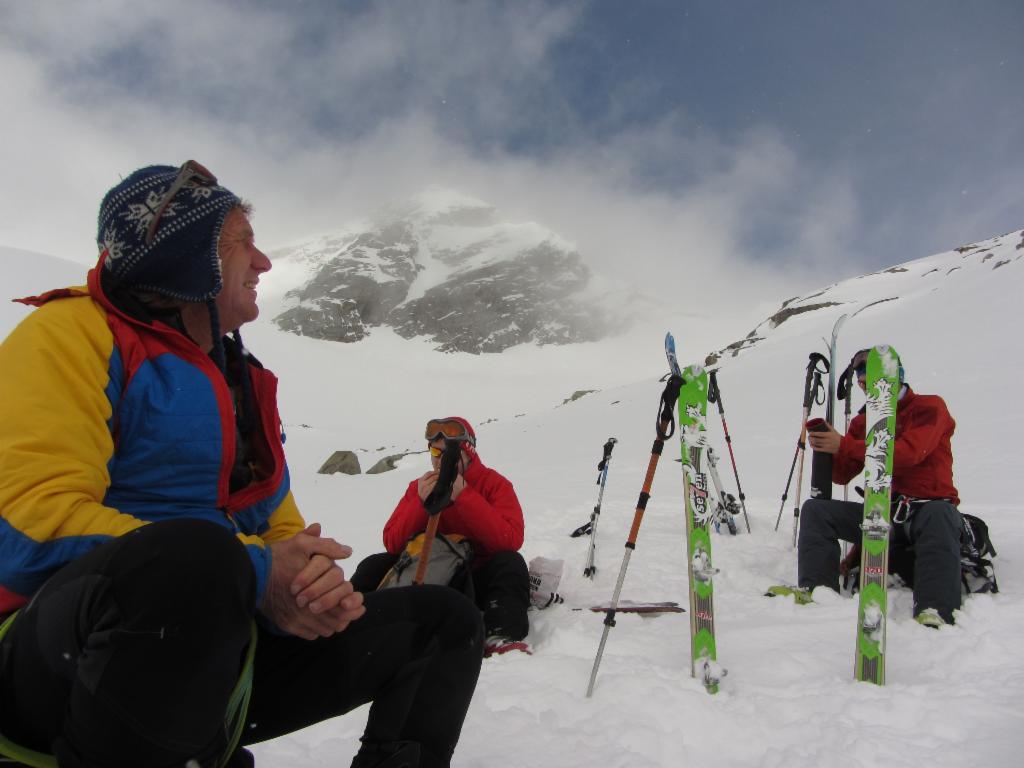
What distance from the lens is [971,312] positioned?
65.8 ft

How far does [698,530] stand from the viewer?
3092mm

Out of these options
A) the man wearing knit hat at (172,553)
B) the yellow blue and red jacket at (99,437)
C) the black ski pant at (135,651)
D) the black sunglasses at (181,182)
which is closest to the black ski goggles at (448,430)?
the man wearing knit hat at (172,553)

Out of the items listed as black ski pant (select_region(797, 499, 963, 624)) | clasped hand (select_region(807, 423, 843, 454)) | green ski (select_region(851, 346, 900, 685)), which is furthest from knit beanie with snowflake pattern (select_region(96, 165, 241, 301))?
black ski pant (select_region(797, 499, 963, 624))

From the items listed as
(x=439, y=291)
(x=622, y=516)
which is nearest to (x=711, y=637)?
(x=622, y=516)

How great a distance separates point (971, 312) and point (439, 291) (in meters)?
98.2

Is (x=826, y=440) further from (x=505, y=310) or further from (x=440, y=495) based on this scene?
(x=505, y=310)

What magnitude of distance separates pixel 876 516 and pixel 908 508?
43.5 inches

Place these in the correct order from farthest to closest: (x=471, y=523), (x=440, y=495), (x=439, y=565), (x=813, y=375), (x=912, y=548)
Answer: (x=813, y=375) → (x=912, y=548) → (x=471, y=523) → (x=439, y=565) → (x=440, y=495)

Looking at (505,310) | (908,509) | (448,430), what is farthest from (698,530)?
(505,310)

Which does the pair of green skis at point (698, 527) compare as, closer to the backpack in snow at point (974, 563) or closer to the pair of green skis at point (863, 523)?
the pair of green skis at point (863, 523)

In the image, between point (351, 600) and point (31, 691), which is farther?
point (351, 600)

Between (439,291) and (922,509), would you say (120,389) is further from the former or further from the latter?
(439,291)

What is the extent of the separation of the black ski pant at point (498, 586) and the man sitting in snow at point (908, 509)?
190 centimetres

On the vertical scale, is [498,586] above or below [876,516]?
below
